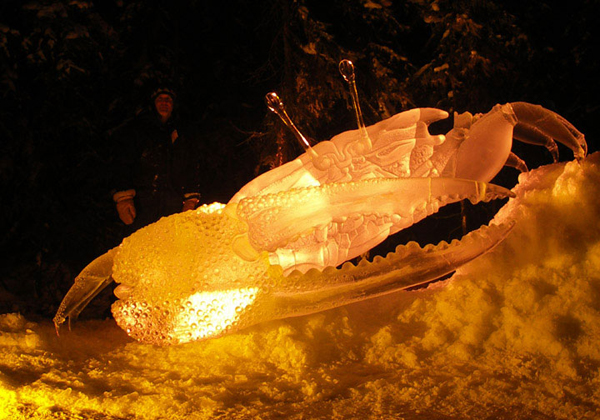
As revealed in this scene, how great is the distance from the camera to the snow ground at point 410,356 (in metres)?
1.36

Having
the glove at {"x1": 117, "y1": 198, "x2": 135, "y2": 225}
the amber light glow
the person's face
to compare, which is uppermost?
the person's face

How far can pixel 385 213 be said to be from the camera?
161 cm

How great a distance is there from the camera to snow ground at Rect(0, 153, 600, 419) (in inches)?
53.6

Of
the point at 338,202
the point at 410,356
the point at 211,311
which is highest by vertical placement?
the point at 338,202

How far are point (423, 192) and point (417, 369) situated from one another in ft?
1.97

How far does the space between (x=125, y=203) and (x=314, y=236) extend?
1.53 metres

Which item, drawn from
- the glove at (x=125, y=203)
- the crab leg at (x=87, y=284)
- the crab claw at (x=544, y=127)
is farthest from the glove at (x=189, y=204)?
the crab claw at (x=544, y=127)

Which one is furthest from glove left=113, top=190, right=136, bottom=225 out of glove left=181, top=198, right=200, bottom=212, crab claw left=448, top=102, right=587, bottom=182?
crab claw left=448, top=102, right=587, bottom=182

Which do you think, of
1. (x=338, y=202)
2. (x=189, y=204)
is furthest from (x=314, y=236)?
(x=189, y=204)

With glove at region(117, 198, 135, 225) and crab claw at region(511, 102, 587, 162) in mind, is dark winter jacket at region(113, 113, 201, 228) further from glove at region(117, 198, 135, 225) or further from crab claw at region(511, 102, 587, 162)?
crab claw at region(511, 102, 587, 162)

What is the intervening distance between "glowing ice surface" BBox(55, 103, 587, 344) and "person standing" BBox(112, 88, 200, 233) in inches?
39.0

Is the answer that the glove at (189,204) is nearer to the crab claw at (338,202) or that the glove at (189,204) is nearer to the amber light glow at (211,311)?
the amber light glow at (211,311)

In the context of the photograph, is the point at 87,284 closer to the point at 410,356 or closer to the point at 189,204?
the point at 189,204

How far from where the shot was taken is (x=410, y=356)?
5.39 feet
